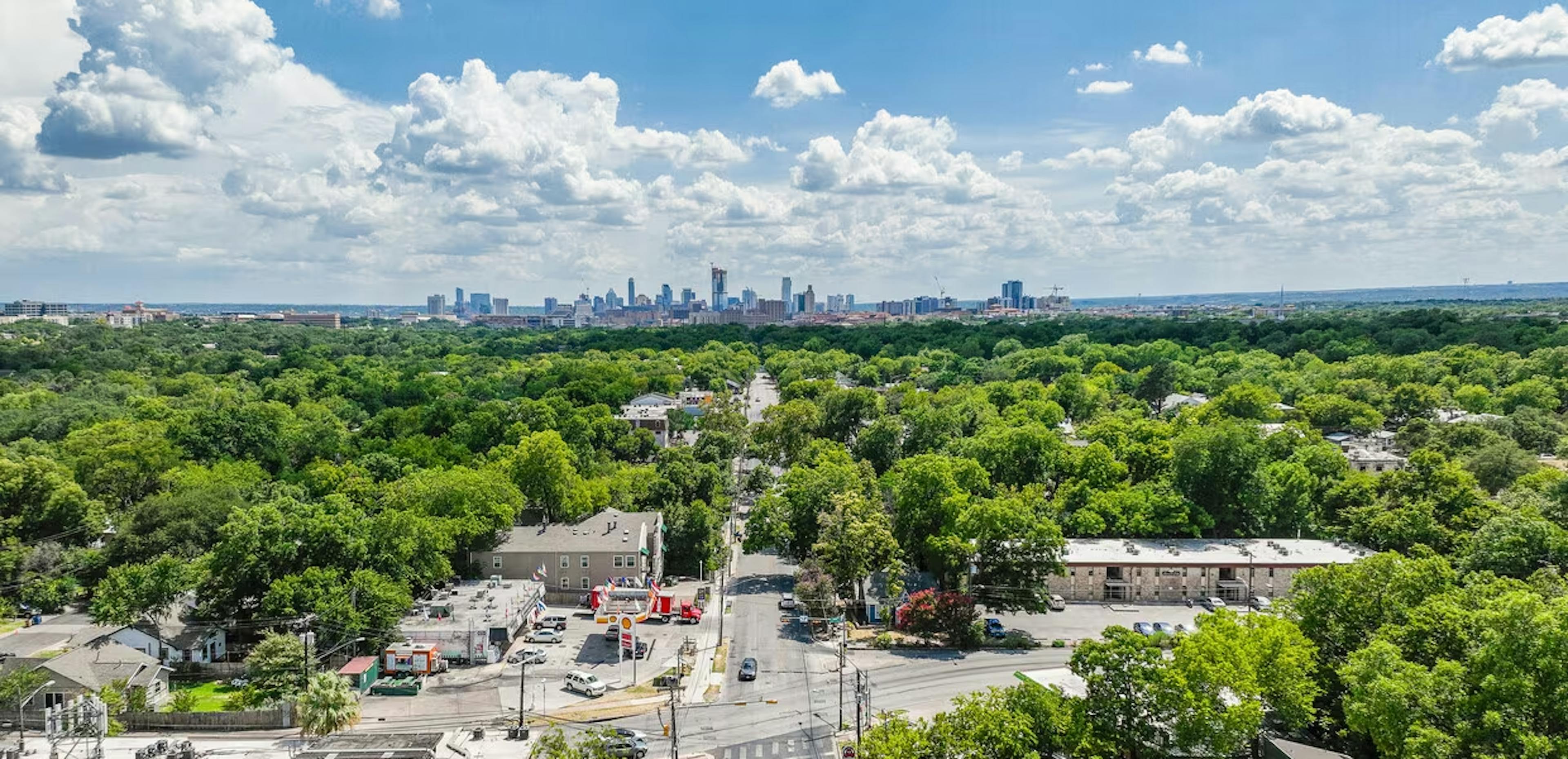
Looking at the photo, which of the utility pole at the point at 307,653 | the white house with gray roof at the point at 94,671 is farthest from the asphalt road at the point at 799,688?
the white house with gray roof at the point at 94,671

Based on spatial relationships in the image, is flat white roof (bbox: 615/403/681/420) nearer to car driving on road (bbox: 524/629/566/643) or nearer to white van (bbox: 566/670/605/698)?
car driving on road (bbox: 524/629/566/643)

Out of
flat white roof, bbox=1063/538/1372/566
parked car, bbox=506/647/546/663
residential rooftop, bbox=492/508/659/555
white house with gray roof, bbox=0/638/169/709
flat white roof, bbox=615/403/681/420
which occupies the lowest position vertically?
parked car, bbox=506/647/546/663

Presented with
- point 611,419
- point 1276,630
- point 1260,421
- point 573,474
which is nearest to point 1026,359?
point 1260,421

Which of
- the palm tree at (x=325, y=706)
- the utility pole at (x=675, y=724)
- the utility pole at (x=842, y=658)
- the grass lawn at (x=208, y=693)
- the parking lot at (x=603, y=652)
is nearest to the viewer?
the utility pole at (x=675, y=724)

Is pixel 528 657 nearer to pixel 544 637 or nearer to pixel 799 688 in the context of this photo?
pixel 544 637

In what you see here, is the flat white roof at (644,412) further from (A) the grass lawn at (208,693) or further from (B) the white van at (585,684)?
(B) the white van at (585,684)

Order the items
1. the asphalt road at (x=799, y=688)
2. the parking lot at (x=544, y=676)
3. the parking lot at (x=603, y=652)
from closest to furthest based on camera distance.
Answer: the asphalt road at (x=799, y=688), the parking lot at (x=544, y=676), the parking lot at (x=603, y=652)

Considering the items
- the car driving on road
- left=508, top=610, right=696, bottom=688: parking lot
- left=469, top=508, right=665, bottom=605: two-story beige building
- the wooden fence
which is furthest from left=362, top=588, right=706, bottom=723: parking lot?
left=469, top=508, right=665, bottom=605: two-story beige building
